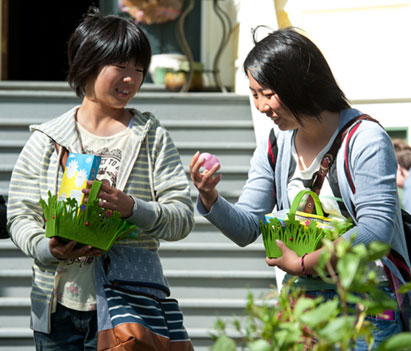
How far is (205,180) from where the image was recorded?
2.47 meters

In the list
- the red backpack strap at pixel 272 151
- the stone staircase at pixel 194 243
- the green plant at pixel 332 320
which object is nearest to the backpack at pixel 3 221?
the red backpack strap at pixel 272 151

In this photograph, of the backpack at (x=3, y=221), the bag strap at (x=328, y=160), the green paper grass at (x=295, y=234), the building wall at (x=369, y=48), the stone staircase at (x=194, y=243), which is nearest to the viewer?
the green paper grass at (x=295, y=234)

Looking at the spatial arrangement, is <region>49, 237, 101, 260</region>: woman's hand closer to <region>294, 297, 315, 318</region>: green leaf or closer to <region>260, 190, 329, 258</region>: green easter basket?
<region>260, 190, 329, 258</region>: green easter basket

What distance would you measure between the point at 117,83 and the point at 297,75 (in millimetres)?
643

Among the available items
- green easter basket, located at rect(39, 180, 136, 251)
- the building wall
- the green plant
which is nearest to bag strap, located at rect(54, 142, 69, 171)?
green easter basket, located at rect(39, 180, 136, 251)

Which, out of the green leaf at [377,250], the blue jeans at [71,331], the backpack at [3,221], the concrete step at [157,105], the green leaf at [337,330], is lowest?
the concrete step at [157,105]

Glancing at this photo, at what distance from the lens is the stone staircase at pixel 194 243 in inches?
203

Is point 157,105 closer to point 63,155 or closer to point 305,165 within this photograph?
point 63,155

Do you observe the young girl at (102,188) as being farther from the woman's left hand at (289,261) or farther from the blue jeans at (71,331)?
the woman's left hand at (289,261)

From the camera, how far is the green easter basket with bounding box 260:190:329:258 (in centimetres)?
225

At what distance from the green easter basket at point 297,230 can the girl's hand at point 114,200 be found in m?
0.45

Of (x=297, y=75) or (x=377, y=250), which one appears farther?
(x=297, y=75)

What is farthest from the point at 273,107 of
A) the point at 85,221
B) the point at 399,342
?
the point at 399,342

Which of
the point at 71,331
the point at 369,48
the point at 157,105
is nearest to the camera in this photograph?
the point at 71,331
